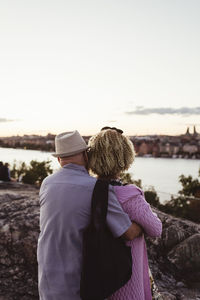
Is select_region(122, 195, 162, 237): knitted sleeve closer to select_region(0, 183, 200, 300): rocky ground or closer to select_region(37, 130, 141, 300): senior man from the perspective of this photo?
select_region(37, 130, 141, 300): senior man

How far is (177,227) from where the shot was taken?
345 centimetres

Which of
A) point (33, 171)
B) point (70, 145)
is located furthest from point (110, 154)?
point (33, 171)

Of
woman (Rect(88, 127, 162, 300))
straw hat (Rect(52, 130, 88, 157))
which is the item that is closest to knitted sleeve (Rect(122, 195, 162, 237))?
woman (Rect(88, 127, 162, 300))

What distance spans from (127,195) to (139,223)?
0.12m

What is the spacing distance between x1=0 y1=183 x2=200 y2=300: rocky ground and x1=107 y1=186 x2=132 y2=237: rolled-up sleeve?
1.80 meters

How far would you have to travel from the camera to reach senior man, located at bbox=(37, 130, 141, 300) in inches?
42.7

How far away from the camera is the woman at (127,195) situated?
1.14 metres

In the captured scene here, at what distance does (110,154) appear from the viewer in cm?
126

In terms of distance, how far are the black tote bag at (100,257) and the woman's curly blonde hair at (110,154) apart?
20 cm

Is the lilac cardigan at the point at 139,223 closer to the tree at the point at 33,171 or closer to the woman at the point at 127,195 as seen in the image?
the woman at the point at 127,195

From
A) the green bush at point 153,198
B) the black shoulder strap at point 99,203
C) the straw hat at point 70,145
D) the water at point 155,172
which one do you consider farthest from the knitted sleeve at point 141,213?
the green bush at point 153,198

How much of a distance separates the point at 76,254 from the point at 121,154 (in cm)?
44

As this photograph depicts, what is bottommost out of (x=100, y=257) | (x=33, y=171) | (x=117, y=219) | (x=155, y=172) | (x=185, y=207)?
(x=155, y=172)

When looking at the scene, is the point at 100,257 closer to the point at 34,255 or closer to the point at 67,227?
the point at 67,227
